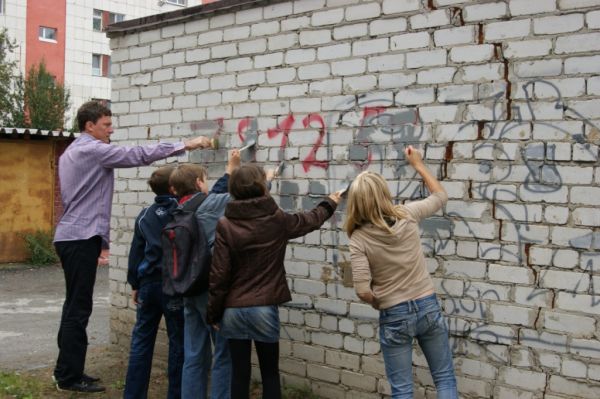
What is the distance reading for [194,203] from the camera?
438 centimetres

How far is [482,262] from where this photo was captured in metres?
4.21

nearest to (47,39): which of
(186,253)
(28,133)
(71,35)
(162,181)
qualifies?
(71,35)

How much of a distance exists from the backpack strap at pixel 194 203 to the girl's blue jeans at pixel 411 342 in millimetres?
1331

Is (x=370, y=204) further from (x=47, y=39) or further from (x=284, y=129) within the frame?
(x=47, y=39)

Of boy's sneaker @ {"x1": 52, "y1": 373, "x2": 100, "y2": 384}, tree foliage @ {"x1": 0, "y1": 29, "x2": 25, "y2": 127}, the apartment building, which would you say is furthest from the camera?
the apartment building

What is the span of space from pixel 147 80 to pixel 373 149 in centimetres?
247

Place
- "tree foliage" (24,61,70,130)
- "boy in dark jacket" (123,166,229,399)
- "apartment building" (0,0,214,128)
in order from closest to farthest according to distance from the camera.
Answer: "boy in dark jacket" (123,166,229,399) → "tree foliage" (24,61,70,130) → "apartment building" (0,0,214,128)

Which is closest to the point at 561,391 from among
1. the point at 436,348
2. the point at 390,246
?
the point at 436,348

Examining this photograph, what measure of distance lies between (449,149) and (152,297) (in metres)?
2.14

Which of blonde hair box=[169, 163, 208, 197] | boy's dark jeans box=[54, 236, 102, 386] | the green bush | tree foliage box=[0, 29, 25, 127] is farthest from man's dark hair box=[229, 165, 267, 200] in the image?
tree foliage box=[0, 29, 25, 127]

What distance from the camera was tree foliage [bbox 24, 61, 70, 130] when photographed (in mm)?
30422

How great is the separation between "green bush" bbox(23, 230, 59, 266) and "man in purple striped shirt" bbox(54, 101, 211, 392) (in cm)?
795

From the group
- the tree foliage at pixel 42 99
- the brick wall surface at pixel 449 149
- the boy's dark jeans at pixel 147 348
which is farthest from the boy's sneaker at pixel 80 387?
the tree foliage at pixel 42 99

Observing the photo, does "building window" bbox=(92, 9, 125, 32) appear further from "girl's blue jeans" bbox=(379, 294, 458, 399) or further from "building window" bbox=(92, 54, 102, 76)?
"girl's blue jeans" bbox=(379, 294, 458, 399)
